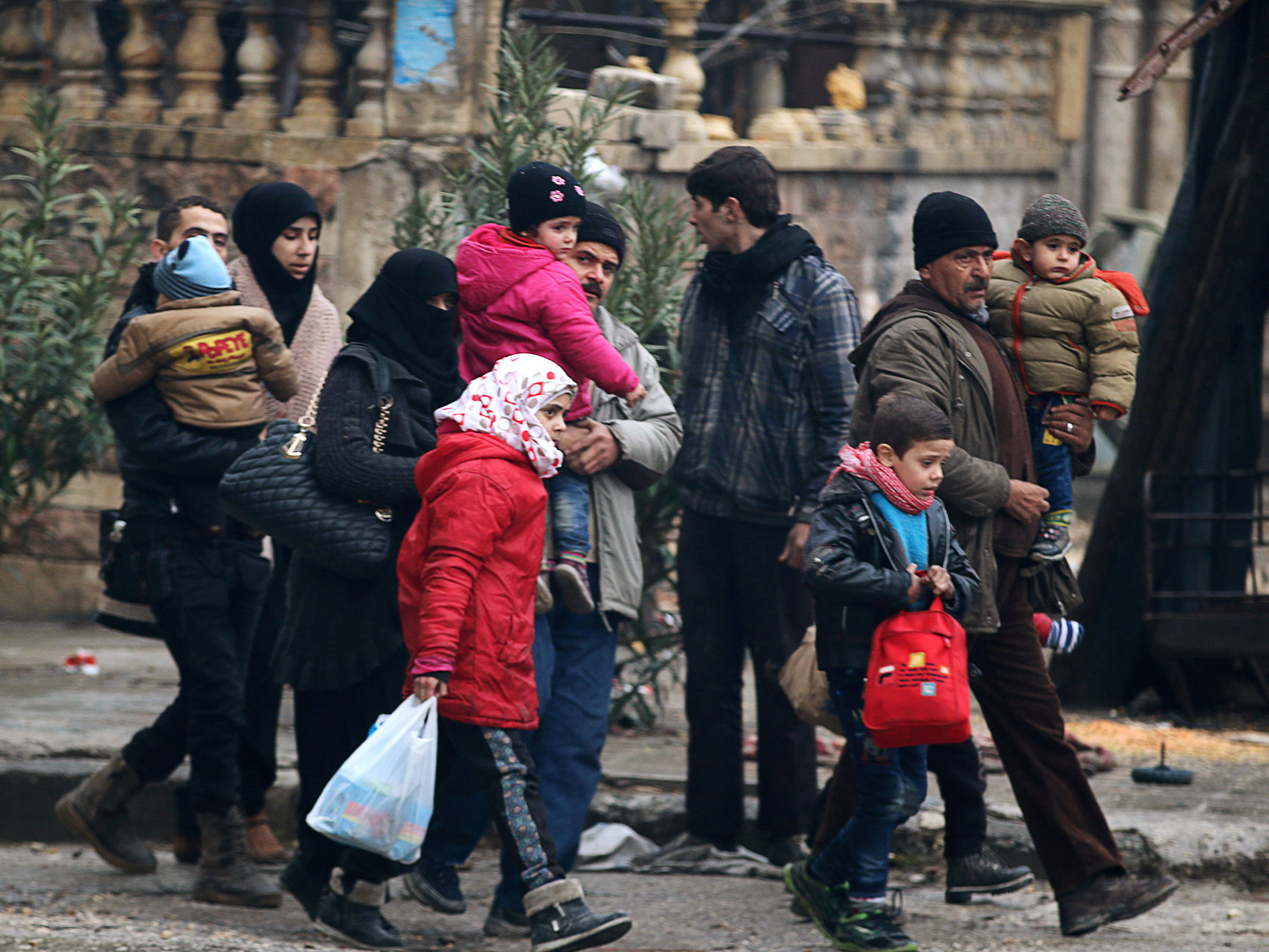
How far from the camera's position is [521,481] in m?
4.34

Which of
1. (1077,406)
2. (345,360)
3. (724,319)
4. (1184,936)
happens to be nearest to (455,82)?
(724,319)

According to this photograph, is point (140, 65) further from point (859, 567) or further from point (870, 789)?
point (870, 789)

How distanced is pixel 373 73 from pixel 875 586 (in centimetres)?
378

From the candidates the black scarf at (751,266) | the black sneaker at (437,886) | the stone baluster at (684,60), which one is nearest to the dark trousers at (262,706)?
the black sneaker at (437,886)

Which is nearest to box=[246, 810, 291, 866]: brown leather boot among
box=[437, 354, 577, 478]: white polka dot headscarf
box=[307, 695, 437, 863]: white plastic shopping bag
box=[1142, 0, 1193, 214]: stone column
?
box=[307, 695, 437, 863]: white plastic shopping bag

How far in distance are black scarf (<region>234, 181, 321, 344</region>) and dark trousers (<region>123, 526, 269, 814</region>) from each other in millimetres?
746

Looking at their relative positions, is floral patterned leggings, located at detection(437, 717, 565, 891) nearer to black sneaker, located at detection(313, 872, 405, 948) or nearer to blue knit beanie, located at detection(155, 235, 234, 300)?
black sneaker, located at detection(313, 872, 405, 948)

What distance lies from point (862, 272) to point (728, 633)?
461 centimetres

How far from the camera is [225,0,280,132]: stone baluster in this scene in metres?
7.23

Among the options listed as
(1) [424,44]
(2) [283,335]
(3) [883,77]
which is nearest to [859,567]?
(2) [283,335]

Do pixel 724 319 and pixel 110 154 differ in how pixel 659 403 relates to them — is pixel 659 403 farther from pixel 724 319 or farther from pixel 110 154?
pixel 110 154

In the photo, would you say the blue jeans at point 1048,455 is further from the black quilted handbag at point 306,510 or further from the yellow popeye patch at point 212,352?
the yellow popeye patch at point 212,352

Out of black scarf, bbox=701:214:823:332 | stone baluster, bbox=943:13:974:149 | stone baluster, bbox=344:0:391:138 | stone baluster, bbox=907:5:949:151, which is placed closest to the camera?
black scarf, bbox=701:214:823:332

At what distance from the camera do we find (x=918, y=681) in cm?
423
